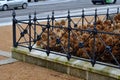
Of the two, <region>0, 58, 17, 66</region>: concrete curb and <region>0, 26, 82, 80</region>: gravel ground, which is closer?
<region>0, 26, 82, 80</region>: gravel ground

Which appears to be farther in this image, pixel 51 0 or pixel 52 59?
pixel 51 0

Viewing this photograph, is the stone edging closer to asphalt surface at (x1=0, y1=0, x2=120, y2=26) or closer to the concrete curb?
the concrete curb

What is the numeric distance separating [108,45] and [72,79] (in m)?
1.12

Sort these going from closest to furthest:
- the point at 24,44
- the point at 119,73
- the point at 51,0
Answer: the point at 119,73
the point at 24,44
the point at 51,0

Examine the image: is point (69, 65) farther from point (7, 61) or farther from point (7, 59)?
point (7, 59)

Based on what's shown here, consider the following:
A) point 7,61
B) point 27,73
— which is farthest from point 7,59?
point 27,73

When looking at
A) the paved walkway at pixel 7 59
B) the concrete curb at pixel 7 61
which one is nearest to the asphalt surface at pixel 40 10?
the paved walkway at pixel 7 59

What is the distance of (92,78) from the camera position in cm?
761

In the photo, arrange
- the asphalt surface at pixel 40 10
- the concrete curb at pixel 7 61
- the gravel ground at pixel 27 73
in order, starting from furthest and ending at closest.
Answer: the asphalt surface at pixel 40 10 < the concrete curb at pixel 7 61 < the gravel ground at pixel 27 73

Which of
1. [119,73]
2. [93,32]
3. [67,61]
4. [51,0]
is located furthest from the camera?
[51,0]

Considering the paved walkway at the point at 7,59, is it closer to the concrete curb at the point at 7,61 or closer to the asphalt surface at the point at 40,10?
the concrete curb at the point at 7,61

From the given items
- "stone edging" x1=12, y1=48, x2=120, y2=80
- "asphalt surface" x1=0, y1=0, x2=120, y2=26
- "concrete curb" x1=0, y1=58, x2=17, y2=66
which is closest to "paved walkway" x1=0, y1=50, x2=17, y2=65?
"concrete curb" x1=0, y1=58, x2=17, y2=66

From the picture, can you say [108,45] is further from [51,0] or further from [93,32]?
[51,0]

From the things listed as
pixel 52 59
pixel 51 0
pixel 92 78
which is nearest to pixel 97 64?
pixel 92 78
